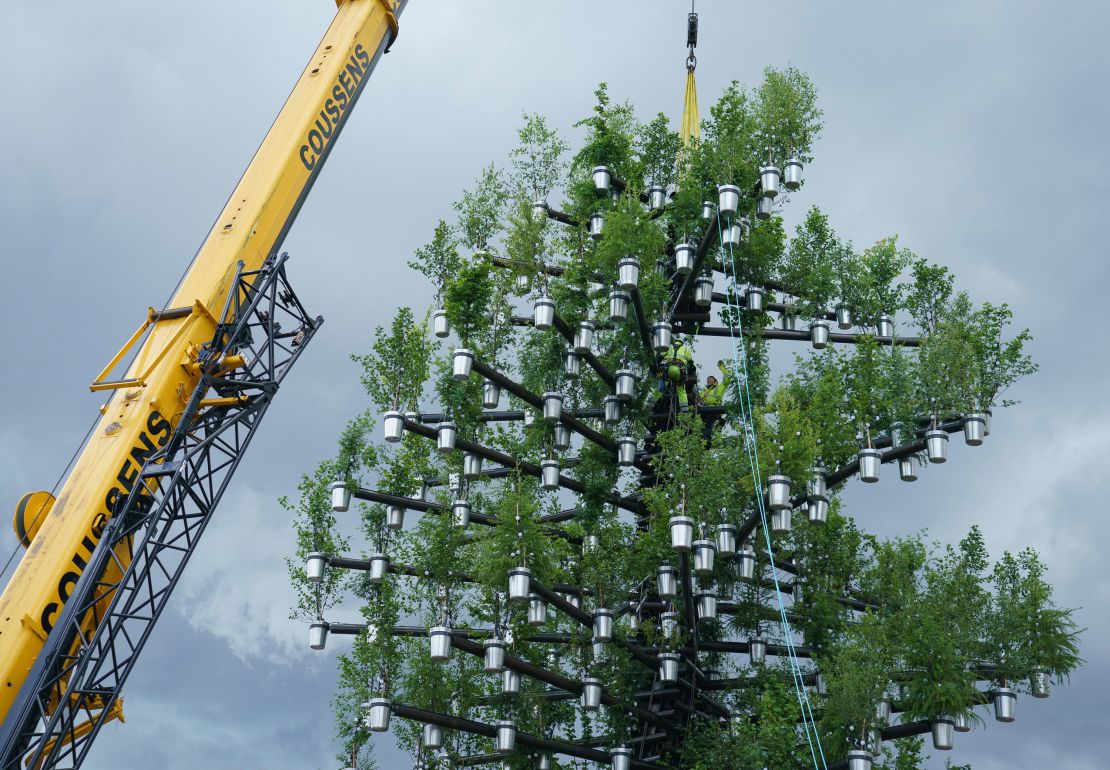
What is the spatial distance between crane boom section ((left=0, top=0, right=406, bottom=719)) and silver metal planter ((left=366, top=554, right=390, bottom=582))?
6.63 m

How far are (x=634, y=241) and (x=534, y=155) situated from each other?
3.57 m

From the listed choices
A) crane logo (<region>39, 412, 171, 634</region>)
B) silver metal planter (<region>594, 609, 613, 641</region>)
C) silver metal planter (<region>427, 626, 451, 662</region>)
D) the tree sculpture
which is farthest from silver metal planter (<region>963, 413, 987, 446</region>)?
crane logo (<region>39, 412, 171, 634</region>)

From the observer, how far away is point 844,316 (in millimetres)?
25344

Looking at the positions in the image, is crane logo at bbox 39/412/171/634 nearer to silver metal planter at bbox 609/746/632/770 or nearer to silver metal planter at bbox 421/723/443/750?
silver metal planter at bbox 421/723/443/750

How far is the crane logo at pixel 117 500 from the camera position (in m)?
16.4

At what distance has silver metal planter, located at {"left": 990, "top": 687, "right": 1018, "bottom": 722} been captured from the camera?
73.1 feet

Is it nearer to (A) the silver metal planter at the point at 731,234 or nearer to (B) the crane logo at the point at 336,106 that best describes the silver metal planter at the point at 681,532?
(A) the silver metal planter at the point at 731,234

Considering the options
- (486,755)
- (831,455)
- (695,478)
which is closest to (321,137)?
(695,478)

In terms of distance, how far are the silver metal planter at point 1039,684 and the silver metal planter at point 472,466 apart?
9.37m

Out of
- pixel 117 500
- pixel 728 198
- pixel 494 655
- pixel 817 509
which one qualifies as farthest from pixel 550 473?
pixel 117 500

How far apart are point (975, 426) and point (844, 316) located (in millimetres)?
3786

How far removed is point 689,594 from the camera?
76.6 ft

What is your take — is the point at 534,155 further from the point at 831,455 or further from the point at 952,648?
the point at 952,648

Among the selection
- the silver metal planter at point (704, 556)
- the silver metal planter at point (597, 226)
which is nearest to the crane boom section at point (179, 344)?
the silver metal planter at point (597, 226)
